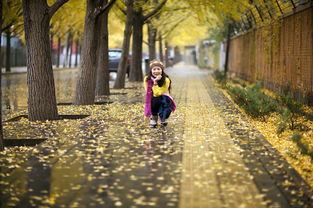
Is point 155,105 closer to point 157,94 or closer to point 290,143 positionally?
point 157,94

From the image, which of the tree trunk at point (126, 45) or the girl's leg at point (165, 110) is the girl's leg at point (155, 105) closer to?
the girl's leg at point (165, 110)

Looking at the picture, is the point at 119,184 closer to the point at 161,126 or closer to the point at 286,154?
the point at 286,154

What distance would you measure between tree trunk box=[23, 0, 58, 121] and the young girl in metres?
2.19

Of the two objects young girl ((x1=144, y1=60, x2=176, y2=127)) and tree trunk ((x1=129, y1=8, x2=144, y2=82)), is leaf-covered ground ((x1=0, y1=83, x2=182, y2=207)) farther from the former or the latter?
tree trunk ((x1=129, y1=8, x2=144, y2=82))

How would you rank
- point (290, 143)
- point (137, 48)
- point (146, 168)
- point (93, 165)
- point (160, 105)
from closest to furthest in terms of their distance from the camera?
point (146, 168), point (93, 165), point (290, 143), point (160, 105), point (137, 48)

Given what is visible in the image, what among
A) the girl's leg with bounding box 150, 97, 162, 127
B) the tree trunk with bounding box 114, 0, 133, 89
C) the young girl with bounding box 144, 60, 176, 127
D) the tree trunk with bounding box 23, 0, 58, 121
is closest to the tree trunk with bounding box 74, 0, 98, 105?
the tree trunk with bounding box 23, 0, 58, 121

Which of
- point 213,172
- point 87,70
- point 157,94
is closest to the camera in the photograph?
point 213,172

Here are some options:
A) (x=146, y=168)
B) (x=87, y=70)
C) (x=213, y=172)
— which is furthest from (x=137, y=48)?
(x=213, y=172)

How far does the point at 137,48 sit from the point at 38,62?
52.8 feet

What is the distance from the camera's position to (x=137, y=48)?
27.6 metres

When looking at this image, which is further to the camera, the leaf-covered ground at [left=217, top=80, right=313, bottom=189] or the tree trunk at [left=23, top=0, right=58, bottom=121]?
the tree trunk at [left=23, top=0, right=58, bottom=121]

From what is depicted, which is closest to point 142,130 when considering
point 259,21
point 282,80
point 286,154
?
→ point 286,154

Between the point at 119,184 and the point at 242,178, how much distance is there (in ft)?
4.42

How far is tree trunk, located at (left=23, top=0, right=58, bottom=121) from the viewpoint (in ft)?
37.3
